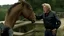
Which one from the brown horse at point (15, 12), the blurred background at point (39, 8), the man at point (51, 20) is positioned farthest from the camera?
the blurred background at point (39, 8)

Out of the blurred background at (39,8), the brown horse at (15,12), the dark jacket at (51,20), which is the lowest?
the blurred background at (39,8)

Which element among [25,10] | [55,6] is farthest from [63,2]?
[25,10]

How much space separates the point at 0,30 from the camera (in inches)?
178

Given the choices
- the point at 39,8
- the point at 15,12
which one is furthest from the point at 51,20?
the point at 39,8

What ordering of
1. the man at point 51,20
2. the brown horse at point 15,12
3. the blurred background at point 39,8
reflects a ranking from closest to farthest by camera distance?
the brown horse at point 15,12 < the man at point 51,20 < the blurred background at point 39,8

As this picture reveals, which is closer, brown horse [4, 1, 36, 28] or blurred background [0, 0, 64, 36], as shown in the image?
brown horse [4, 1, 36, 28]

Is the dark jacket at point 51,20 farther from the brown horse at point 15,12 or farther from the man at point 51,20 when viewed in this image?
the brown horse at point 15,12

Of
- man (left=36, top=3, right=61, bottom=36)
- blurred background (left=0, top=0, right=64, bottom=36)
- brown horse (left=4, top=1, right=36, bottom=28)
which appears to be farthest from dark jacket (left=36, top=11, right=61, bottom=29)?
blurred background (left=0, top=0, right=64, bottom=36)

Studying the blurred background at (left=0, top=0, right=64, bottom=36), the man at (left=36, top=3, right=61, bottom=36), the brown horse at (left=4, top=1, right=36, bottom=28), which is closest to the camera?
the brown horse at (left=4, top=1, right=36, bottom=28)

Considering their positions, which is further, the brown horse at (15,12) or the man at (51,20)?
the man at (51,20)

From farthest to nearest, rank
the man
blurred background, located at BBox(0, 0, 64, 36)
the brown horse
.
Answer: blurred background, located at BBox(0, 0, 64, 36) < the man < the brown horse

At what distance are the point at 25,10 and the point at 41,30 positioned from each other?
4498mm

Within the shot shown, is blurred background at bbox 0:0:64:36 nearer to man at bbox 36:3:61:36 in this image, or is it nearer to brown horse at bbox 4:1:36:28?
man at bbox 36:3:61:36

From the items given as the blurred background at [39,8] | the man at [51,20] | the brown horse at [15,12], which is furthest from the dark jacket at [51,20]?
the blurred background at [39,8]
